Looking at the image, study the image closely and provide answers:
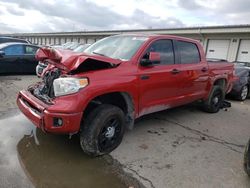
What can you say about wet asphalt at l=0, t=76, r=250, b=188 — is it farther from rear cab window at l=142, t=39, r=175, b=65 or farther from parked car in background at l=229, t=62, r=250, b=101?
parked car in background at l=229, t=62, r=250, b=101

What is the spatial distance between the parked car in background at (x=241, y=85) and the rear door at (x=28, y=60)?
26.1 ft

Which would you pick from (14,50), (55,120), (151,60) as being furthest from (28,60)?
(55,120)

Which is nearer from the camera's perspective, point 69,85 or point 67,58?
point 69,85

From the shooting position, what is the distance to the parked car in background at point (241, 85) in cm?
872

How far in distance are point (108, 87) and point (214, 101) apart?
4090mm

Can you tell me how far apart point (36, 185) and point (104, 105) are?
140 cm

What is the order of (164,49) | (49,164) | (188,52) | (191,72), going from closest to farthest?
(49,164) → (164,49) → (191,72) → (188,52)

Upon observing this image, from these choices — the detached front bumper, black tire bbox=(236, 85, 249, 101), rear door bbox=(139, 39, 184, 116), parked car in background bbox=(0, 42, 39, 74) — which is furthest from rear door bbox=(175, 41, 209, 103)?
parked car in background bbox=(0, 42, 39, 74)

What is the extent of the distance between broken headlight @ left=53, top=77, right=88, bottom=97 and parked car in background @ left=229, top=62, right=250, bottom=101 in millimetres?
6948

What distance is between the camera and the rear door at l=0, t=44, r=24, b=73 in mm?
9602

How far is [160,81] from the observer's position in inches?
177

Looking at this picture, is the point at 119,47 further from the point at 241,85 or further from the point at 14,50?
the point at 14,50

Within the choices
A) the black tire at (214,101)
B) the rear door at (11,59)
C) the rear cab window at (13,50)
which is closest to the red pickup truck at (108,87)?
the black tire at (214,101)

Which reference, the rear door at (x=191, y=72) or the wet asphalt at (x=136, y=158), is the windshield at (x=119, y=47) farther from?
the wet asphalt at (x=136, y=158)
